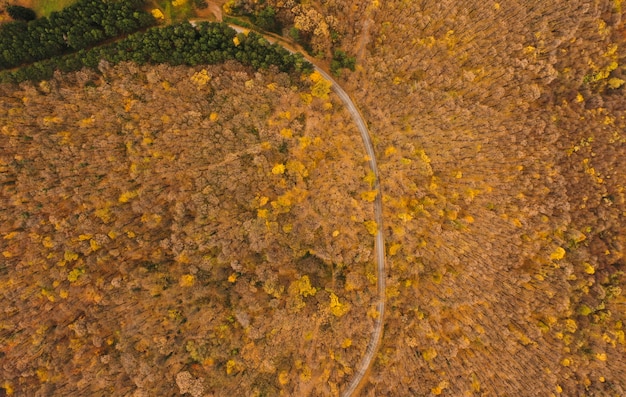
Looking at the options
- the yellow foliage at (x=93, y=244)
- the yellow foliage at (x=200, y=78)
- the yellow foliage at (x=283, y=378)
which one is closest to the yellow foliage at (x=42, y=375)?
the yellow foliage at (x=93, y=244)

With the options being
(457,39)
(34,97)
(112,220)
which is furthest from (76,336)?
(457,39)

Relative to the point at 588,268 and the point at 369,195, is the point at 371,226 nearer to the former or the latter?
the point at 369,195

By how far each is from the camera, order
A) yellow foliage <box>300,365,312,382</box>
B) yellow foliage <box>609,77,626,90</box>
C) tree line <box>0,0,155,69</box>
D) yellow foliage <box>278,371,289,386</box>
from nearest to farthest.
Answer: tree line <box>0,0,155,69</box>
yellow foliage <box>278,371,289,386</box>
yellow foliage <box>300,365,312,382</box>
yellow foliage <box>609,77,626,90</box>

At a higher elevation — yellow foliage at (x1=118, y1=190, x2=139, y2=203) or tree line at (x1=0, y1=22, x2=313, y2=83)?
tree line at (x1=0, y1=22, x2=313, y2=83)

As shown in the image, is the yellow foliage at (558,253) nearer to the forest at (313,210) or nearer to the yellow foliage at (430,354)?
the forest at (313,210)

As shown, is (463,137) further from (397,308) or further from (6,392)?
(6,392)

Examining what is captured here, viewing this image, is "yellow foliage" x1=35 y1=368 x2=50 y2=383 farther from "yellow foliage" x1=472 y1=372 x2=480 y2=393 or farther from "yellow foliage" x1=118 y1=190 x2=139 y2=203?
"yellow foliage" x1=472 y1=372 x2=480 y2=393

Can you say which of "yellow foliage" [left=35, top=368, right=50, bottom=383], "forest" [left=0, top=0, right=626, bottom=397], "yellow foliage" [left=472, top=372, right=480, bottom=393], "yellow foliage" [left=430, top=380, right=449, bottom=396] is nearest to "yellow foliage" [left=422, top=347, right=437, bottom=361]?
"forest" [left=0, top=0, right=626, bottom=397]
